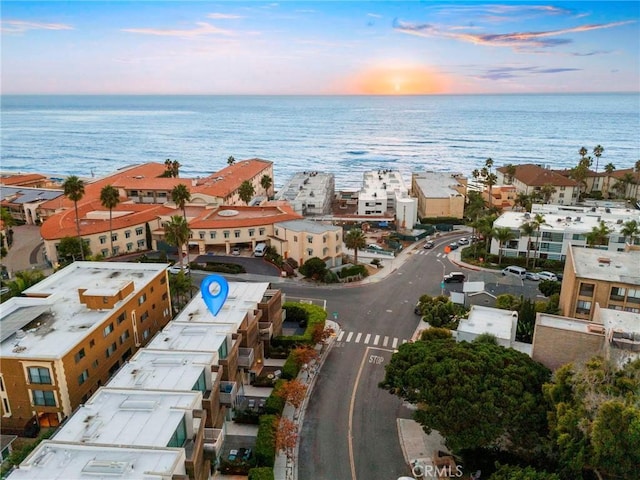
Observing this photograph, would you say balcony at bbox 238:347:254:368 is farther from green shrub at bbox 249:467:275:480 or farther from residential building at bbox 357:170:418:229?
residential building at bbox 357:170:418:229

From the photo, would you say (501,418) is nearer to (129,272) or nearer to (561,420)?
(561,420)

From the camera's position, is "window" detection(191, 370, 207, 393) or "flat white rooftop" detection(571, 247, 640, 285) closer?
"window" detection(191, 370, 207, 393)

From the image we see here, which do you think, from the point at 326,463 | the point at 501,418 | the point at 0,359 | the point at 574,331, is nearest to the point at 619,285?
the point at 574,331

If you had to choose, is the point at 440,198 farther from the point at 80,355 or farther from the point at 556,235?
the point at 80,355

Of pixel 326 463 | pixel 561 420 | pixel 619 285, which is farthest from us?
pixel 619 285

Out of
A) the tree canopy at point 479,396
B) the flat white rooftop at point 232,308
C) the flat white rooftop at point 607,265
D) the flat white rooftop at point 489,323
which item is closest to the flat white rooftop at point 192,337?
the flat white rooftop at point 232,308

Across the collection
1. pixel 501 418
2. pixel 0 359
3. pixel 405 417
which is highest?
pixel 0 359

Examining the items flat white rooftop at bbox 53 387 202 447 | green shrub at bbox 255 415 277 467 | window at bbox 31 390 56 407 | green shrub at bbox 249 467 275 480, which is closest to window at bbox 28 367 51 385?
window at bbox 31 390 56 407
